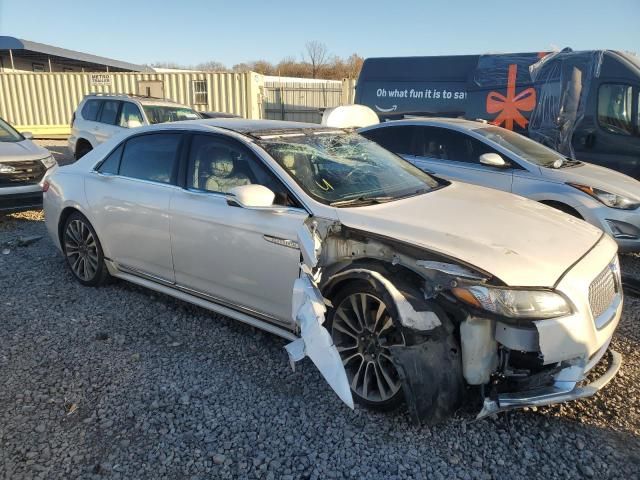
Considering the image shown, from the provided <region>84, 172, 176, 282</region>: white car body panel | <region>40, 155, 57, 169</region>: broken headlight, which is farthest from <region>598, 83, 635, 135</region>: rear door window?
<region>40, 155, 57, 169</region>: broken headlight

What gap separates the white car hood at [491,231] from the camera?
2.64 metres

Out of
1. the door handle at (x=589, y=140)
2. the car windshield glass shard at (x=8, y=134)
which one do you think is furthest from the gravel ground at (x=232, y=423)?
the car windshield glass shard at (x=8, y=134)

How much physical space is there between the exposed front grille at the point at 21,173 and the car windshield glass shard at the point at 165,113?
373 cm

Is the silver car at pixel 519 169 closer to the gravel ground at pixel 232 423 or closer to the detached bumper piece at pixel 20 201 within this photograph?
the gravel ground at pixel 232 423

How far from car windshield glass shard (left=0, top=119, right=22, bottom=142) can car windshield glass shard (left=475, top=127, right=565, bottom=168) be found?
22.7ft

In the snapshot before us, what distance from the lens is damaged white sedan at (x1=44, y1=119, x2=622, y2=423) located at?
2.58 metres

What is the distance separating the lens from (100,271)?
471 cm

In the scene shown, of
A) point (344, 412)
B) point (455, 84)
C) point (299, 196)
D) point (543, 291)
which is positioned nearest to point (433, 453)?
point (344, 412)

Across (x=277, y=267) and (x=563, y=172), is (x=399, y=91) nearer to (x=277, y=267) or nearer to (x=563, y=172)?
(x=563, y=172)

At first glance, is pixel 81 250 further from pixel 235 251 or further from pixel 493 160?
pixel 493 160

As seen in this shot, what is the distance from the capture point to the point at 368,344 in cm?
297

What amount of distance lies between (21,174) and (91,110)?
16.0 ft

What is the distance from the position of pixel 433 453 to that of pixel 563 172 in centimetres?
412

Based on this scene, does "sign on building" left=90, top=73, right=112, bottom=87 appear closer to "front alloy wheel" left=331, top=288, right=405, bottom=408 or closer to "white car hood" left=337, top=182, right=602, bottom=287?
"white car hood" left=337, top=182, right=602, bottom=287
